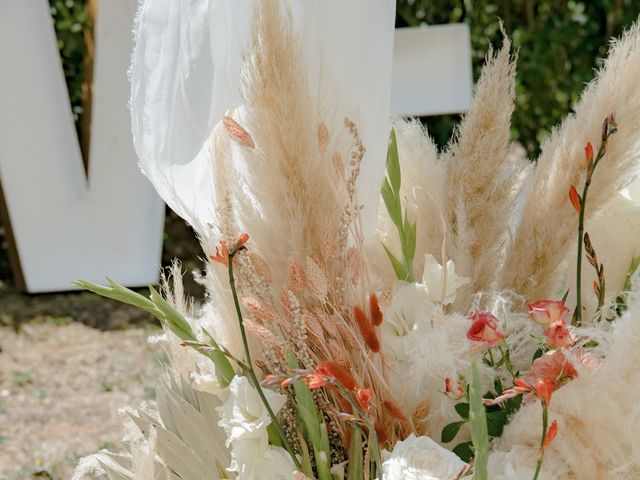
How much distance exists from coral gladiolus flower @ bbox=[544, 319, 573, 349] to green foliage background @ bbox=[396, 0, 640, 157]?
3.44 m

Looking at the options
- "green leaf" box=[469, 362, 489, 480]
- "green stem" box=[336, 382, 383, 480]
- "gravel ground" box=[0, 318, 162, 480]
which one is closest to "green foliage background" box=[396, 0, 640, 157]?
"gravel ground" box=[0, 318, 162, 480]

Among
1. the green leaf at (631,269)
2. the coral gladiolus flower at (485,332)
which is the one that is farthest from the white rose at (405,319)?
the green leaf at (631,269)

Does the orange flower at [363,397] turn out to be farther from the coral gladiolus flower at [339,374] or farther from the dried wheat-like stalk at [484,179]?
the dried wheat-like stalk at [484,179]

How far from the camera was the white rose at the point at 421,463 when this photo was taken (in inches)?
29.0

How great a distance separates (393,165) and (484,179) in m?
0.11

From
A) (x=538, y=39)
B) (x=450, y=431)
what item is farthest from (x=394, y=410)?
(x=538, y=39)

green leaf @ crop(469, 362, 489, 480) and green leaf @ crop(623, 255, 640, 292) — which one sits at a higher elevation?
green leaf @ crop(469, 362, 489, 480)

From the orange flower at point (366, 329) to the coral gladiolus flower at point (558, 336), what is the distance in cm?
15

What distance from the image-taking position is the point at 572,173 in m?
0.85

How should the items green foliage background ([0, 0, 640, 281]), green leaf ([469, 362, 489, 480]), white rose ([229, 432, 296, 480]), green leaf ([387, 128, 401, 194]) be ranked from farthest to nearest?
green foliage background ([0, 0, 640, 281])
green leaf ([387, 128, 401, 194])
white rose ([229, 432, 296, 480])
green leaf ([469, 362, 489, 480])

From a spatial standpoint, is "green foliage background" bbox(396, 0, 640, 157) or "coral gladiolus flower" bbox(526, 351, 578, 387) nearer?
"coral gladiolus flower" bbox(526, 351, 578, 387)

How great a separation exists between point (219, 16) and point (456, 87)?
8.90 ft

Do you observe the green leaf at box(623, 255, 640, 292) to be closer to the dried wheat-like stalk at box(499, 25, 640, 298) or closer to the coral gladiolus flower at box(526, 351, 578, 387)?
the dried wheat-like stalk at box(499, 25, 640, 298)

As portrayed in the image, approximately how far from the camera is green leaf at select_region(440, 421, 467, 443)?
0.82 metres
